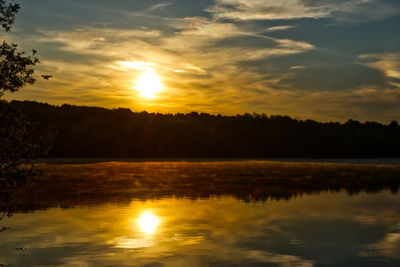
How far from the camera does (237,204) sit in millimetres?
38188

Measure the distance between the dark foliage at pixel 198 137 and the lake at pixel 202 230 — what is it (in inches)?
4567

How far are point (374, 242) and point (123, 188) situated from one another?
102 feet

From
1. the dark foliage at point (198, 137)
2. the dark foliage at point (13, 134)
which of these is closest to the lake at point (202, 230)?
the dark foliage at point (13, 134)

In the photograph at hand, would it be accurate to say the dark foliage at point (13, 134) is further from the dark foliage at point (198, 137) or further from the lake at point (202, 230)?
the dark foliage at point (198, 137)

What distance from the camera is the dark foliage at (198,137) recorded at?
159750mm

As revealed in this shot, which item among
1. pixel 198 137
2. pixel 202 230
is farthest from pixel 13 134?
pixel 198 137

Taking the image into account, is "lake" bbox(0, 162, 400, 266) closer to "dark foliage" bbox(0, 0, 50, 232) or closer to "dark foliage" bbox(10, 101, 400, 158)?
"dark foliage" bbox(0, 0, 50, 232)

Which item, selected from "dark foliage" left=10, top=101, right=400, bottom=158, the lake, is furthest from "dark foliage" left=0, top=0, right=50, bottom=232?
"dark foliage" left=10, top=101, right=400, bottom=158

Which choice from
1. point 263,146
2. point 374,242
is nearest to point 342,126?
point 263,146

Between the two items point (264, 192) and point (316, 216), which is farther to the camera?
point (264, 192)

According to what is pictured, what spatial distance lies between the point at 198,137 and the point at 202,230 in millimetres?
146128

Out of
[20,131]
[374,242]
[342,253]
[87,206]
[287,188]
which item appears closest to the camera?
[20,131]

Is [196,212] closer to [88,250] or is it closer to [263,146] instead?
[88,250]

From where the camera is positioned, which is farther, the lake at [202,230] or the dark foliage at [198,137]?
the dark foliage at [198,137]
